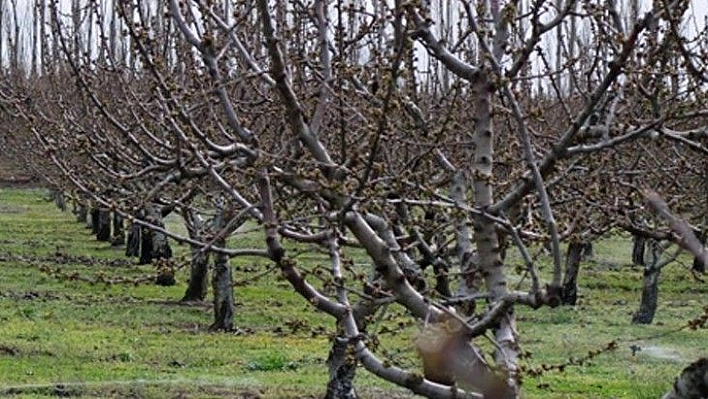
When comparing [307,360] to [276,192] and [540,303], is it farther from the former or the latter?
[540,303]

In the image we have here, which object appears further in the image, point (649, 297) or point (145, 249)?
point (145, 249)

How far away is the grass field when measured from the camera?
1213 cm

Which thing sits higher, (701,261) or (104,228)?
(701,261)

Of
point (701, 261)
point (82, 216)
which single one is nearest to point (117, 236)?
point (82, 216)

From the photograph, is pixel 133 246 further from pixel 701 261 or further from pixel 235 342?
A: pixel 701 261

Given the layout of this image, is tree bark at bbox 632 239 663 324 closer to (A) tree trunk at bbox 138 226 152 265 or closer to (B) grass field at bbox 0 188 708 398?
(B) grass field at bbox 0 188 708 398

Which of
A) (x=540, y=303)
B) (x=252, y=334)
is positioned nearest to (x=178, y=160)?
(x=540, y=303)

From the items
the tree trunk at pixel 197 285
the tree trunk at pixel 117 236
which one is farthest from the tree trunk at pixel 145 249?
the tree trunk at pixel 197 285

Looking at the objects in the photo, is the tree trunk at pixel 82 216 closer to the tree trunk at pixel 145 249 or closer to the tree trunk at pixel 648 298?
the tree trunk at pixel 145 249

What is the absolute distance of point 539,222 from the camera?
7.19 metres

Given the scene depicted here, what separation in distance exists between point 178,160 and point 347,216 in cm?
95

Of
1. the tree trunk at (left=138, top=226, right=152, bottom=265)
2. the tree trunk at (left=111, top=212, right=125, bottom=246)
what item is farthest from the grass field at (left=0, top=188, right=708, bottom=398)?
the tree trunk at (left=111, top=212, right=125, bottom=246)

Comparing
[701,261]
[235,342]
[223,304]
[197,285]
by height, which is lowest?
[235,342]

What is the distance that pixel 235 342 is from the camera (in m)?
16.3
